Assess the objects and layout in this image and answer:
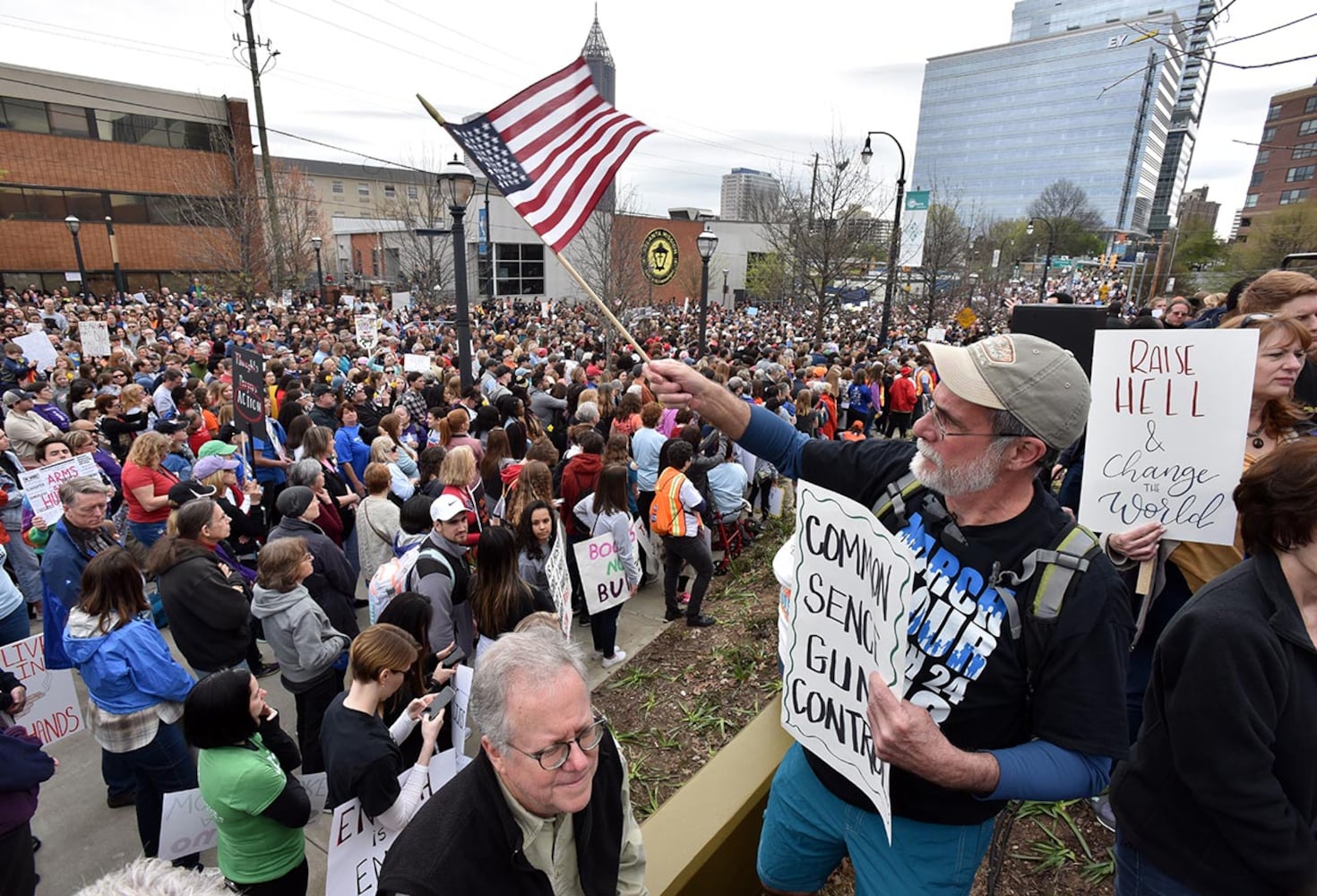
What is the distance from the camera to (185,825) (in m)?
3.15

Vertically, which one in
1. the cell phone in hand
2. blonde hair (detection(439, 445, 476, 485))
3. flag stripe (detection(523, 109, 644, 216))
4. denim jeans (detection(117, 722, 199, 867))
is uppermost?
flag stripe (detection(523, 109, 644, 216))

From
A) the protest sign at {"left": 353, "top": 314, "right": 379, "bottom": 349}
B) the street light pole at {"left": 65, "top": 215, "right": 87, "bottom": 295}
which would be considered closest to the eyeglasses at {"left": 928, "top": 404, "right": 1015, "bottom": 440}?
the protest sign at {"left": 353, "top": 314, "right": 379, "bottom": 349}

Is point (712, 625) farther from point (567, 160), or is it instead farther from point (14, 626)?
point (14, 626)

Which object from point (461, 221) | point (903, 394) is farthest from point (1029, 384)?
point (903, 394)

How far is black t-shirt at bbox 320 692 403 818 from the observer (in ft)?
9.07

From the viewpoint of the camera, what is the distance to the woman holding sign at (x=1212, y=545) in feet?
9.29

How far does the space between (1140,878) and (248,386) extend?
7836 mm

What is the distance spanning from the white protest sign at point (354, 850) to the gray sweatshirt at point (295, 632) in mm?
1287

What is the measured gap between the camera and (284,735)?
3.28m

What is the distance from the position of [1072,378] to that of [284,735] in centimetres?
377

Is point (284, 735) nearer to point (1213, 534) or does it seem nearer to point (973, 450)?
point (973, 450)

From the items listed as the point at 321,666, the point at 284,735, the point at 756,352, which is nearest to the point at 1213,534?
the point at 284,735

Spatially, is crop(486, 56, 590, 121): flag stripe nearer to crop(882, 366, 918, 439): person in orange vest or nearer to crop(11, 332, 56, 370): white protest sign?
crop(882, 366, 918, 439): person in orange vest

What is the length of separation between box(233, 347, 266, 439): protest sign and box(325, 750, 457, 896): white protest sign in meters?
5.40
